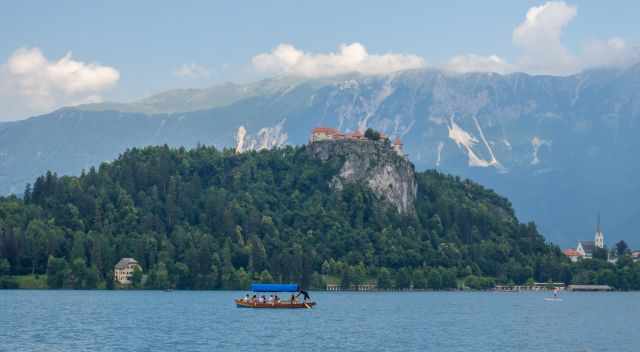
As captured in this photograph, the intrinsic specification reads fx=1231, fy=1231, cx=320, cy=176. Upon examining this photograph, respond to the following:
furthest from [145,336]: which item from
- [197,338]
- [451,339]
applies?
[451,339]

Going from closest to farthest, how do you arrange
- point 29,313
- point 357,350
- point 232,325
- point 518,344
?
point 357,350, point 518,344, point 232,325, point 29,313

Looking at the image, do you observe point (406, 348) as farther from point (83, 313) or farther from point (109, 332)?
point (83, 313)

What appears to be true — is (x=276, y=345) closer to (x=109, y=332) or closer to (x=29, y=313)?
(x=109, y=332)

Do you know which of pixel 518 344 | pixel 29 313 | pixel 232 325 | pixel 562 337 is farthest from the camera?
pixel 29 313

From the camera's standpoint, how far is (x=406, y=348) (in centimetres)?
14662

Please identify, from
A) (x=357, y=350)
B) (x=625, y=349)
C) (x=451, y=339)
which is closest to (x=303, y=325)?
(x=451, y=339)

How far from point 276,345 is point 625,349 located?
41.8 metres

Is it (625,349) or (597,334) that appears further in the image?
(597,334)

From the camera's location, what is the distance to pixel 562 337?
16312 centimetres

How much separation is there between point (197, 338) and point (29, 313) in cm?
4973

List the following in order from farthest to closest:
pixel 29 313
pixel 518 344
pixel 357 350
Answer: pixel 29 313
pixel 518 344
pixel 357 350

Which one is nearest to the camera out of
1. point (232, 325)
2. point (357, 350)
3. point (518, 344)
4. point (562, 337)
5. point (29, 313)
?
point (357, 350)

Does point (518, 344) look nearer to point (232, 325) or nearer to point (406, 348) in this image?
point (406, 348)

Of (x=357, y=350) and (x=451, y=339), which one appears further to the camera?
(x=451, y=339)
